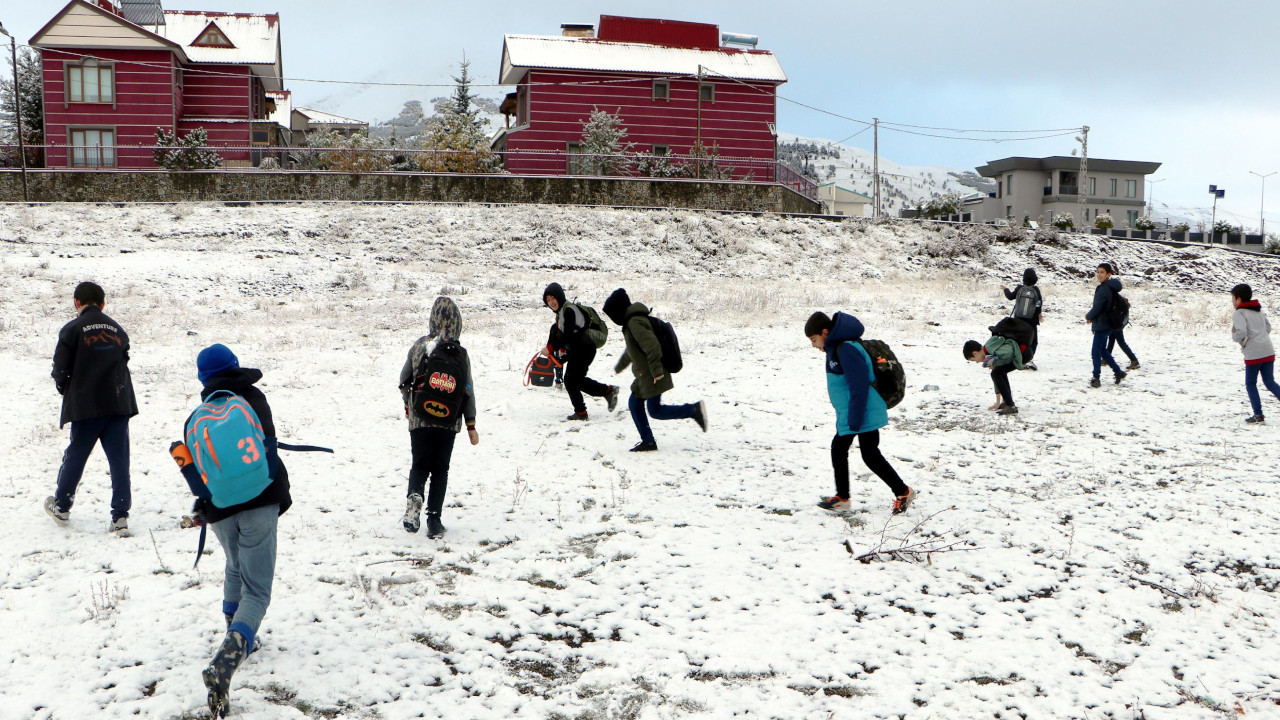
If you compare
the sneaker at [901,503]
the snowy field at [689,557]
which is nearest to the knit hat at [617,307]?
the snowy field at [689,557]

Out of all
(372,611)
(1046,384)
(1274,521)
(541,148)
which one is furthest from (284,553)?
(541,148)

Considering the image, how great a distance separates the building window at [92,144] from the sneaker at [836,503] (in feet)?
119

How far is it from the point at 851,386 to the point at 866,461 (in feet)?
2.43

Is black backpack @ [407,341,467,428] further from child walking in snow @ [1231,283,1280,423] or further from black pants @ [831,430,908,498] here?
child walking in snow @ [1231,283,1280,423]

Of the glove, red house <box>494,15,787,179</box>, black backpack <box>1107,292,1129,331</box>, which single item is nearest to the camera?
the glove

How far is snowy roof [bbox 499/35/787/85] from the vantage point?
129 feet

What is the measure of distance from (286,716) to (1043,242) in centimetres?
3307

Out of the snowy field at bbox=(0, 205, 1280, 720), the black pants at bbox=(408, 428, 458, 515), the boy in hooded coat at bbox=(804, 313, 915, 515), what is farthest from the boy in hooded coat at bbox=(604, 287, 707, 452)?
the black pants at bbox=(408, 428, 458, 515)

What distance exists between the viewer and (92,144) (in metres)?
35.5

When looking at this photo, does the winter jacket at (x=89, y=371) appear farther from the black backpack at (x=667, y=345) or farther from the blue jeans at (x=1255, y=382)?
the blue jeans at (x=1255, y=382)

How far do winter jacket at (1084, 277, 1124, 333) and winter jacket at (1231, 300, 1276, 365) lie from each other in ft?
6.86

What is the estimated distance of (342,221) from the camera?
92.6 feet

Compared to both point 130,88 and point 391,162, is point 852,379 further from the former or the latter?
point 130,88

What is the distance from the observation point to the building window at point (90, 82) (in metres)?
35.2
